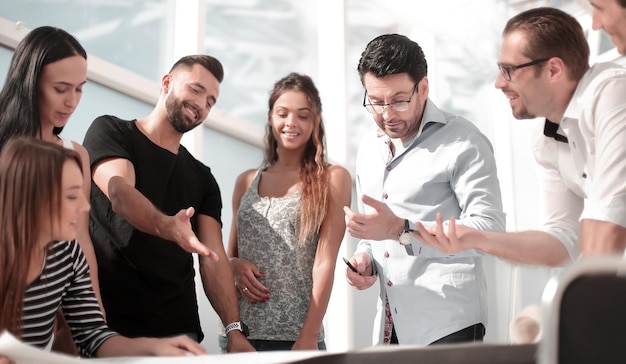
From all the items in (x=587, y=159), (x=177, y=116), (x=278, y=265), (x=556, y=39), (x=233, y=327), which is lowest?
(x=233, y=327)

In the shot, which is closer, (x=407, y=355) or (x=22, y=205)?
(x=407, y=355)

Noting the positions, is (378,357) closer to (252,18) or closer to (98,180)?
(98,180)

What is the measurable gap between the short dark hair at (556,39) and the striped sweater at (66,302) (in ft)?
3.61

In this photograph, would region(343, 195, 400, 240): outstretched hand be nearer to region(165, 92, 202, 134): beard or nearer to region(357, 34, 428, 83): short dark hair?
region(357, 34, 428, 83): short dark hair

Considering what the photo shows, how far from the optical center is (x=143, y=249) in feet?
6.13

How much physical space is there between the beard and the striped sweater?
2.11ft

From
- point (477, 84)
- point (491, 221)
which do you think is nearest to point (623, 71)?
point (491, 221)

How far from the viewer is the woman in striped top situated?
1.30 meters

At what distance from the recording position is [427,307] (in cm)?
173

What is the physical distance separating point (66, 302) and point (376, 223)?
681 millimetres

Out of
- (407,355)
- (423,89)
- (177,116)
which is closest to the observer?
(407,355)

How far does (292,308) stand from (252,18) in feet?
5.77

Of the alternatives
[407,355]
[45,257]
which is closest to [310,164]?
[45,257]

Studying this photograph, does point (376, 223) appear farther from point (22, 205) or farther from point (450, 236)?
point (22, 205)
